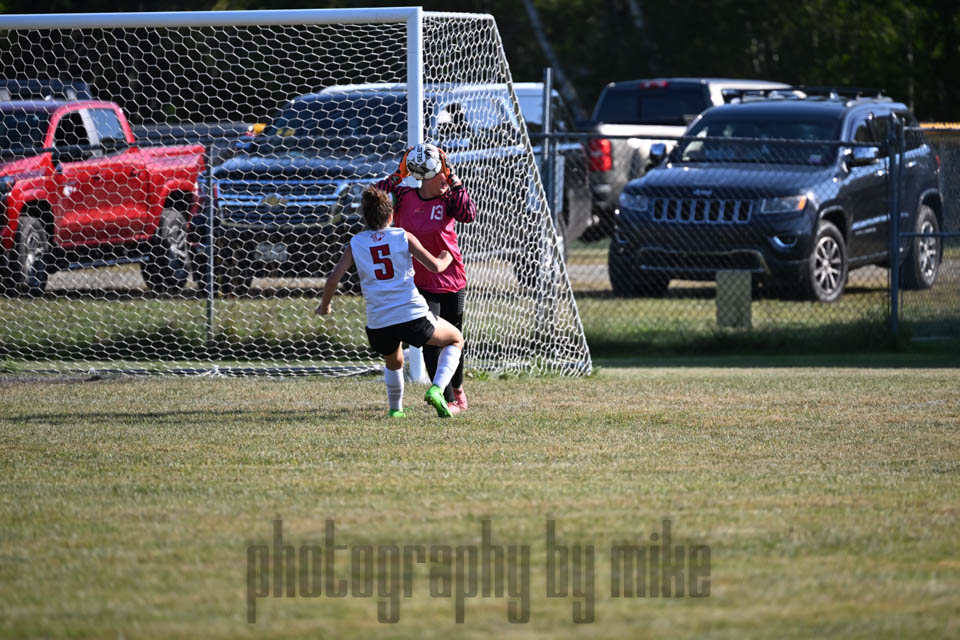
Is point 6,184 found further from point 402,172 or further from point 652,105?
point 652,105

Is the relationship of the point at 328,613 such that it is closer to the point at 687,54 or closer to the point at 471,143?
the point at 471,143

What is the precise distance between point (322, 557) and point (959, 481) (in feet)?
10.4

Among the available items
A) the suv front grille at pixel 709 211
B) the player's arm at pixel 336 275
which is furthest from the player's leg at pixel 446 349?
the suv front grille at pixel 709 211

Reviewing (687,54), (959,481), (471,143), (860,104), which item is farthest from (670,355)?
(687,54)

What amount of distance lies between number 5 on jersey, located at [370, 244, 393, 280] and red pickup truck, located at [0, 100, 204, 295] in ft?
18.2

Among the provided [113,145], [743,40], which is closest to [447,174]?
[113,145]

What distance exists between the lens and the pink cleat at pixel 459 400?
8.55 meters

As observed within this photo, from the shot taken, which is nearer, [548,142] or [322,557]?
[322,557]

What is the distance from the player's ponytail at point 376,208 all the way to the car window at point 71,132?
22.5 ft

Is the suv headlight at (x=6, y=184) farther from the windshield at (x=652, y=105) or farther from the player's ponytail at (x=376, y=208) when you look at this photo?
the windshield at (x=652, y=105)

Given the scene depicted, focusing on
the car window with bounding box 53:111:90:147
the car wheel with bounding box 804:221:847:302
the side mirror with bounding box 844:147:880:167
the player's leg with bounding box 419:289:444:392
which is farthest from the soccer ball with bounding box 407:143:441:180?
the side mirror with bounding box 844:147:880:167

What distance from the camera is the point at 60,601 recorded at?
14.6 feet

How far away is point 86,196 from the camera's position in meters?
13.4

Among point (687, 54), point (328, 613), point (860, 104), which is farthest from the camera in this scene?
point (687, 54)
